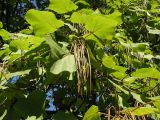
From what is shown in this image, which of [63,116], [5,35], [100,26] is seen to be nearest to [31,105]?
[63,116]

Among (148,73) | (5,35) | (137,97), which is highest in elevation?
(5,35)

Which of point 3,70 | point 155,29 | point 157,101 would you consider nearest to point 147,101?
point 157,101

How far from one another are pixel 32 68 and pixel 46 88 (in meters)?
0.16

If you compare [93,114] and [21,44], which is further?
[21,44]

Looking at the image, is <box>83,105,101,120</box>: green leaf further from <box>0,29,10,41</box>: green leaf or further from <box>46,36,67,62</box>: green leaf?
<box>0,29,10,41</box>: green leaf

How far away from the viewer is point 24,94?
7.28 ft

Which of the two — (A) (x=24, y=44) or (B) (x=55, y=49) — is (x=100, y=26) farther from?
(A) (x=24, y=44)

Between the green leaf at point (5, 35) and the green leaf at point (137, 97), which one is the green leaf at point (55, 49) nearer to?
the green leaf at point (137, 97)

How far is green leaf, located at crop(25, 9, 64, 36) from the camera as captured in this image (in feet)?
6.70

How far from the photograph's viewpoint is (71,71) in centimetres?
198

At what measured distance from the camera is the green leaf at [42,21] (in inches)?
80.4

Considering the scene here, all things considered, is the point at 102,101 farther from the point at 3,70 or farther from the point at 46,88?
the point at 3,70

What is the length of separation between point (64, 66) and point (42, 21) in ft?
0.89

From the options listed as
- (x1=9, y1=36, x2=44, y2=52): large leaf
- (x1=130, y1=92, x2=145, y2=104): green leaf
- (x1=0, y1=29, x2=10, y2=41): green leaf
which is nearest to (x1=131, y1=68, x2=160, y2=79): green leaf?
(x1=130, y1=92, x2=145, y2=104): green leaf
